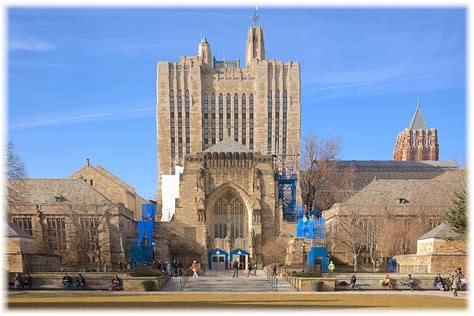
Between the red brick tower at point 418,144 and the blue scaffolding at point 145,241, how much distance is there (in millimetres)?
104718

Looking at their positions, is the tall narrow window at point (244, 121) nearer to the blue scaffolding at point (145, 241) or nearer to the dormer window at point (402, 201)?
the blue scaffolding at point (145, 241)

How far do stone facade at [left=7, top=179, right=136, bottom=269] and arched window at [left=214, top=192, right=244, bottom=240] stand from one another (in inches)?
449

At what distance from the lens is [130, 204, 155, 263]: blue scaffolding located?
58.2m

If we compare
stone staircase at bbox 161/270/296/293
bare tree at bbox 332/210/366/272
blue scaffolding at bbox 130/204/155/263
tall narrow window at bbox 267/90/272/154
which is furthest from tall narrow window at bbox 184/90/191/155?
stone staircase at bbox 161/270/296/293

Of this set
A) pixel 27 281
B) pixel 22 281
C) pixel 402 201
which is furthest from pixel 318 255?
pixel 22 281

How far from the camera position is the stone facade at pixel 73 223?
60906 mm

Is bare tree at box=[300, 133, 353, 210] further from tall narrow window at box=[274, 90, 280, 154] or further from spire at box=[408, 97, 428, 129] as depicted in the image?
spire at box=[408, 97, 428, 129]

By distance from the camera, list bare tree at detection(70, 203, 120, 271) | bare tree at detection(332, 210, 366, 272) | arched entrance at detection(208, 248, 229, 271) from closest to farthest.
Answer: bare tree at detection(70, 203, 120, 271) < bare tree at detection(332, 210, 366, 272) < arched entrance at detection(208, 248, 229, 271)

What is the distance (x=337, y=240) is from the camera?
65.9 meters

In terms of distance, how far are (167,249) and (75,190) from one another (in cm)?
1149

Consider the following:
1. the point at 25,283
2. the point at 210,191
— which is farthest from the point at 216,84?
the point at 25,283

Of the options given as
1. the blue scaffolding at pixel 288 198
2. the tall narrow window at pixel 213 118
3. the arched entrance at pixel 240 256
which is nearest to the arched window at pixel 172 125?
the tall narrow window at pixel 213 118

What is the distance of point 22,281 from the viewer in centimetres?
3588

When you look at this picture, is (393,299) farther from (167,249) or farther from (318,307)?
(167,249)
